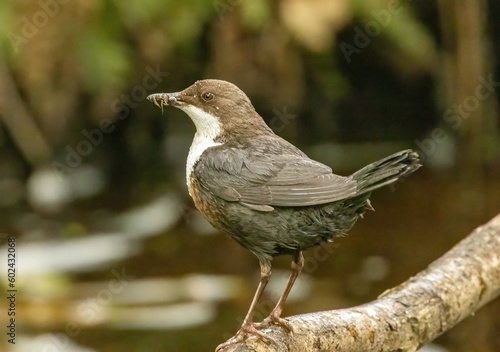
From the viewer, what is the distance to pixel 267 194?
12.3 feet

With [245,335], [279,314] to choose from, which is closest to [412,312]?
[279,314]

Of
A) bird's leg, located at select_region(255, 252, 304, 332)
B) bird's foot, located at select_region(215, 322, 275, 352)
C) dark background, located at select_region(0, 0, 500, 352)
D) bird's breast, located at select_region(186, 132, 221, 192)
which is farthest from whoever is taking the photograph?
dark background, located at select_region(0, 0, 500, 352)

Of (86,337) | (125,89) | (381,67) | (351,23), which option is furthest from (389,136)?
(86,337)

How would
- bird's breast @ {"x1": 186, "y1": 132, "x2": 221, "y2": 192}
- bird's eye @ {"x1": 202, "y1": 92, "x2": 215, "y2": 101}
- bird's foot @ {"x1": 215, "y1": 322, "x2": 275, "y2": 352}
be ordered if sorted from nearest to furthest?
bird's foot @ {"x1": 215, "y1": 322, "x2": 275, "y2": 352}, bird's breast @ {"x1": 186, "y1": 132, "x2": 221, "y2": 192}, bird's eye @ {"x1": 202, "y1": 92, "x2": 215, "y2": 101}

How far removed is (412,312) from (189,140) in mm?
6577

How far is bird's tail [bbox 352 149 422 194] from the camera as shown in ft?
11.5

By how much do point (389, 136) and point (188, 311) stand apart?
202 inches

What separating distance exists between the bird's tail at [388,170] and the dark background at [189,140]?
2834 mm

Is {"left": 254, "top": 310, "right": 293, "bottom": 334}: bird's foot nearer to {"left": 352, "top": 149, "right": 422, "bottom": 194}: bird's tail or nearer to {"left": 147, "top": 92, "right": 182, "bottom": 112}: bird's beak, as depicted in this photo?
{"left": 352, "top": 149, "right": 422, "bottom": 194}: bird's tail

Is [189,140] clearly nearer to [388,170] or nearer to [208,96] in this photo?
[208,96]

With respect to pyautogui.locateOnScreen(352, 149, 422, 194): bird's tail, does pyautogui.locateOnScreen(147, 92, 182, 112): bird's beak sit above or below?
above

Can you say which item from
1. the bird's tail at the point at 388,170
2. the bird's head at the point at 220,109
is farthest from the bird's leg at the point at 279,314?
the bird's head at the point at 220,109

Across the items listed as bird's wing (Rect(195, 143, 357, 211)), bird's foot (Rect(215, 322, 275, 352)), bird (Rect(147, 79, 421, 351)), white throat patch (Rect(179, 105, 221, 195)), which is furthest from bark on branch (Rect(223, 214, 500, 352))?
white throat patch (Rect(179, 105, 221, 195))

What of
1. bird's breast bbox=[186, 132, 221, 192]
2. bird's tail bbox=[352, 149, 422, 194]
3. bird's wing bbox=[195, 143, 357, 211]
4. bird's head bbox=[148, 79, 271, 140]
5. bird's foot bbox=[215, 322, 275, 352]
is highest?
bird's head bbox=[148, 79, 271, 140]
